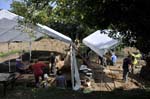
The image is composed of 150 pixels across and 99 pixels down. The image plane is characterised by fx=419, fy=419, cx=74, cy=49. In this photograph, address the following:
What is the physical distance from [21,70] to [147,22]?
48.5ft

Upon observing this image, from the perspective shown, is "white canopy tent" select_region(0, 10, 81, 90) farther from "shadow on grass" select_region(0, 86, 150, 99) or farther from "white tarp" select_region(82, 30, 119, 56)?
"white tarp" select_region(82, 30, 119, 56)

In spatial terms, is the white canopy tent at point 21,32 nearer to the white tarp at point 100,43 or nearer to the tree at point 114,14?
the tree at point 114,14

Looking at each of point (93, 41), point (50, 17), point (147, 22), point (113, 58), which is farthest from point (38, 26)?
point (113, 58)

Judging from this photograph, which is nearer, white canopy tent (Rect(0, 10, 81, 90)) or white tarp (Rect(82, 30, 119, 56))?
white canopy tent (Rect(0, 10, 81, 90))

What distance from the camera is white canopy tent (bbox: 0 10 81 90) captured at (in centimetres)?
2104

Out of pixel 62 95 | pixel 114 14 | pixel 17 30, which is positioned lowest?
pixel 62 95

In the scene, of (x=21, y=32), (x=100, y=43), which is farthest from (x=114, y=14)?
(x=100, y=43)

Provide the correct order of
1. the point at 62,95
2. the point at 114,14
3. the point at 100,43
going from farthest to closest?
the point at 100,43 < the point at 62,95 < the point at 114,14

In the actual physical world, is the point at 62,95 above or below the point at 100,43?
below

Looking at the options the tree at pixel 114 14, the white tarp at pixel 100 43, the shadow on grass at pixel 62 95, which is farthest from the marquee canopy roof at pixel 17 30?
the white tarp at pixel 100 43

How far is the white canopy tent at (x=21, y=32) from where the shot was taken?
69.0 ft

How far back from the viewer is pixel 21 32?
2923 centimetres

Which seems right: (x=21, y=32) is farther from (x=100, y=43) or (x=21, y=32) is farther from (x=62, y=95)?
(x=62, y=95)

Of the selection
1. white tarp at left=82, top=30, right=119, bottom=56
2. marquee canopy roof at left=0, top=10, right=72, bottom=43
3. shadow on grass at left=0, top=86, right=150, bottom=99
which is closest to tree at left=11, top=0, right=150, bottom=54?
shadow on grass at left=0, top=86, right=150, bottom=99
